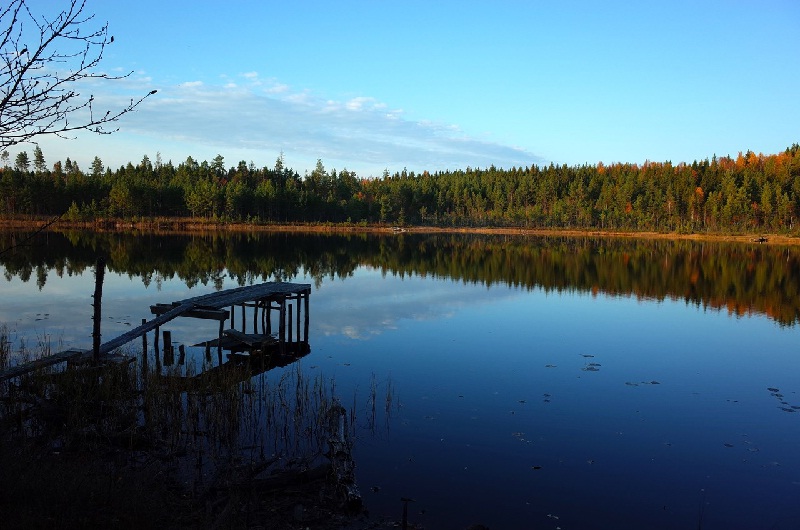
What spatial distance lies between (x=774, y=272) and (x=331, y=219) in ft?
357

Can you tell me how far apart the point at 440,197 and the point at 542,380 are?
504 feet

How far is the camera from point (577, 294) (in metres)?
37.5

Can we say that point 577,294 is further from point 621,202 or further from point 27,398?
point 621,202

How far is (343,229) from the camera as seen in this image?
425ft

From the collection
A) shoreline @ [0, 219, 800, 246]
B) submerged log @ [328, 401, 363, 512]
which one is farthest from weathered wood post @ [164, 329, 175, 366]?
shoreline @ [0, 219, 800, 246]

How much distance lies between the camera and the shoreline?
101312 millimetres

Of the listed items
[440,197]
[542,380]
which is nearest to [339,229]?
[440,197]

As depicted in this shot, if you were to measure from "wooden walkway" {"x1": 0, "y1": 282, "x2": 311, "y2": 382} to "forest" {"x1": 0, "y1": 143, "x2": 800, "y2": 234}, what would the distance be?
3712 inches

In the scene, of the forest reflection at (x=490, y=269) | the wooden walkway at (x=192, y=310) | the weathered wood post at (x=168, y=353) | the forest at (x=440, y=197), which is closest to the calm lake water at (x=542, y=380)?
the forest reflection at (x=490, y=269)

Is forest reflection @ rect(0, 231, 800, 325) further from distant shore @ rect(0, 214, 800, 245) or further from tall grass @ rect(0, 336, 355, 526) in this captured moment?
distant shore @ rect(0, 214, 800, 245)

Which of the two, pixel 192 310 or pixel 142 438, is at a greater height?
pixel 192 310

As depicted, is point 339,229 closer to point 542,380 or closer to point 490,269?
point 490,269

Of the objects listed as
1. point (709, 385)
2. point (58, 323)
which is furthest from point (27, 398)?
point (709, 385)

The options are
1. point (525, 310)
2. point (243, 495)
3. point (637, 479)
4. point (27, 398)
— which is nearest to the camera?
point (243, 495)
